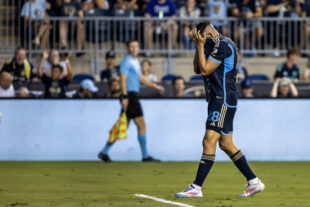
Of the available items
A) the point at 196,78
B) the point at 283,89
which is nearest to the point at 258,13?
the point at 196,78

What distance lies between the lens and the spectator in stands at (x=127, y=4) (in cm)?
1868

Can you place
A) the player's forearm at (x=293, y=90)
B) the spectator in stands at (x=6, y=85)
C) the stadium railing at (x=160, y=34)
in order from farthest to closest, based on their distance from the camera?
the stadium railing at (x=160, y=34) → the player's forearm at (x=293, y=90) → the spectator in stands at (x=6, y=85)

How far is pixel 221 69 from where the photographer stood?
862 cm

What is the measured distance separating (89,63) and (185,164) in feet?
18.2

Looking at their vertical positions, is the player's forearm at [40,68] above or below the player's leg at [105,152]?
above

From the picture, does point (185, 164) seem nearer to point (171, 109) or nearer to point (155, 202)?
point (171, 109)

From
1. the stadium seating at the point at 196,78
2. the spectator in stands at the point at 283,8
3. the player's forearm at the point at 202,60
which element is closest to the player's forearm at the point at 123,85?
the stadium seating at the point at 196,78

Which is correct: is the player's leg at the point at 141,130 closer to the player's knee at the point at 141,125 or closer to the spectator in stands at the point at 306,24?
the player's knee at the point at 141,125

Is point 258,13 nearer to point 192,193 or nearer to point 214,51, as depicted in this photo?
point 214,51

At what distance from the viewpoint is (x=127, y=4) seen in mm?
19000

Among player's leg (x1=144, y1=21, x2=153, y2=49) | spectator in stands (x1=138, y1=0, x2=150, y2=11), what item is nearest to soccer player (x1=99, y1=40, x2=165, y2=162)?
player's leg (x1=144, y1=21, x2=153, y2=49)

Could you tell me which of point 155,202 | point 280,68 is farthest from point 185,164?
point 155,202

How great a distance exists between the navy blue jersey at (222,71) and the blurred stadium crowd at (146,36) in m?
6.26

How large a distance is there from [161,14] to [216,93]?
9670 millimetres
